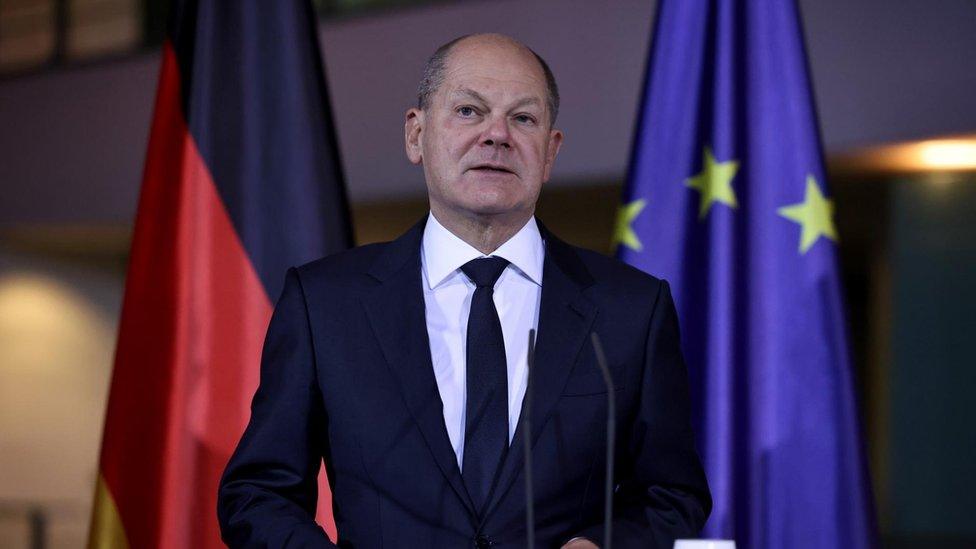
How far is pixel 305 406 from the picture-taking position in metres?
1.42

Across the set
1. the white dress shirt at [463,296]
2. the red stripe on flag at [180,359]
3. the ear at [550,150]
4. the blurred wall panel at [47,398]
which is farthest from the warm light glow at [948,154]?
the blurred wall panel at [47,398]

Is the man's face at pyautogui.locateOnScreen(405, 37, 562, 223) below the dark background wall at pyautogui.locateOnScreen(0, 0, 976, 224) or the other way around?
below

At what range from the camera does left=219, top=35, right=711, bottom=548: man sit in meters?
1.37

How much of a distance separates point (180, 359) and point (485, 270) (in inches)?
40.2

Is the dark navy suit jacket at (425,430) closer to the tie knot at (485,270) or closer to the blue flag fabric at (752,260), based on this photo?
the tie knot at (485,270)

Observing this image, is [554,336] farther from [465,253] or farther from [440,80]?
[440,80]

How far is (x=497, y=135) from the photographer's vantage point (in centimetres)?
146

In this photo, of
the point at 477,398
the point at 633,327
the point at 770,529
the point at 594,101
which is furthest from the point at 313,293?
the point at 594,101

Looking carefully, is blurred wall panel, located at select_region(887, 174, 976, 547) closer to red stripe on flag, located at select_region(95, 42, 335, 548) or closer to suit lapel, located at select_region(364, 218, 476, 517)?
red stripe on flag, located at select_region(95, 42, 335, 548)

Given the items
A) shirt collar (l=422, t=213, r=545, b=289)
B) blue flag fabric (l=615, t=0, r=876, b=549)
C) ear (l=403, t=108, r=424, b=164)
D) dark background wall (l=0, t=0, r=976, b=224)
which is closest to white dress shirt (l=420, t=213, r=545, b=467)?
shirt collar (l=422, t=213, r=545, b=289)

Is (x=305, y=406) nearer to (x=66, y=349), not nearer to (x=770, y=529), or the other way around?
(x=770, y=529)

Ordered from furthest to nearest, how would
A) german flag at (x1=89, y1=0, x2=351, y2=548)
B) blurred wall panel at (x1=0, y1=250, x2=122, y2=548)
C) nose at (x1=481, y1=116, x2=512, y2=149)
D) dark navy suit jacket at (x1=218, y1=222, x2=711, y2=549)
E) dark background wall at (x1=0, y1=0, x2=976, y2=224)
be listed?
blurred wall panel at (x1=0, y1=250, x2=122, y2=548) < dark background wall at (x1=0, y1=0, x2=976, y2=224) < german flag at (x1=89, y1=0, x2=351, y2=548) < nose at (x1=481, y1=116, x2=512, y2=149) < dark navy suit jacket at (x1=218, y1=222, x2=711, y2=549)

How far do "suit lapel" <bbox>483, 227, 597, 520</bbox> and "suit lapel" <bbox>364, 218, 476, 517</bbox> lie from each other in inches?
2.9

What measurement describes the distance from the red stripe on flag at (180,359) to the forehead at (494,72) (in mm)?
962
